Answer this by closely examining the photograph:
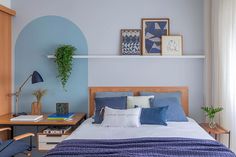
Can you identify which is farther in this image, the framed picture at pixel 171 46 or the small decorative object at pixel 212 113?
the framed picture at pixel 171 46

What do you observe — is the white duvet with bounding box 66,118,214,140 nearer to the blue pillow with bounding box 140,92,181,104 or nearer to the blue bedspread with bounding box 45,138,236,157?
the blue bedspread with bounding box 45,138,236,157

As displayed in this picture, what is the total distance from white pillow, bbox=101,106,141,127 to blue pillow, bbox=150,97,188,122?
1.30ft

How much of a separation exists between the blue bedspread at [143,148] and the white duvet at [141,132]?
0.83 feet

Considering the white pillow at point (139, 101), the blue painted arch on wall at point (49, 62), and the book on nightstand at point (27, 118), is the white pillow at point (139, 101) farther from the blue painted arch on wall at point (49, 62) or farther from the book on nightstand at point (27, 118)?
the book on nightstand at point (27, 118)

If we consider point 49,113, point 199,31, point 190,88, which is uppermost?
point 199,31

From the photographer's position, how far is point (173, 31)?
4.26 metres

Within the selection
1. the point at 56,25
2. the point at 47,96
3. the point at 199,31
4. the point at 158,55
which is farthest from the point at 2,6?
the point at 199,31

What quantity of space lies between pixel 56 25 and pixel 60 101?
107cm

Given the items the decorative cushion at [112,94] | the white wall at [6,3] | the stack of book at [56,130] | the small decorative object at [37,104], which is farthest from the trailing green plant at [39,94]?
the white wall at [6,3]

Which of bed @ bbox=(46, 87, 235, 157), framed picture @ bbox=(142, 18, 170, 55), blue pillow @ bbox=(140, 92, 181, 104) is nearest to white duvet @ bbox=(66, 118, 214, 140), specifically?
bed @ bbox=(46, 87, 235, 157)

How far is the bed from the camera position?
7.98 ft

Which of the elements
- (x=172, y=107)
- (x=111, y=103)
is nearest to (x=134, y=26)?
(x=111, y=103)

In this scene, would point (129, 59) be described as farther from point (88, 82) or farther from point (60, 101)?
point (60, 101)

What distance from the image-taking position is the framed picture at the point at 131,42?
4.25m
